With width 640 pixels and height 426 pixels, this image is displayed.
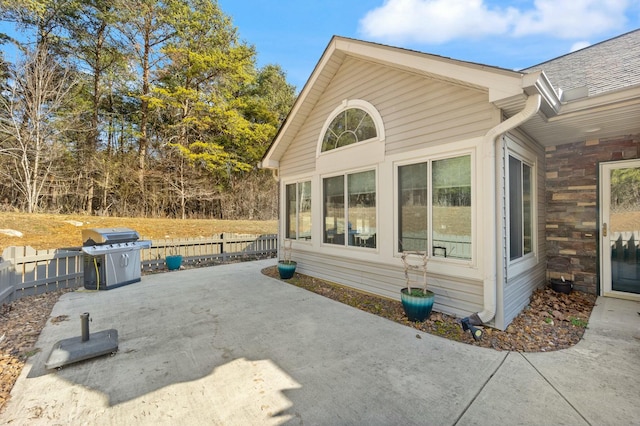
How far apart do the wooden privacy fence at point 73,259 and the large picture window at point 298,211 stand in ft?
8.61

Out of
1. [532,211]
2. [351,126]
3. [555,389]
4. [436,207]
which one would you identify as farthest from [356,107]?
[555,389]

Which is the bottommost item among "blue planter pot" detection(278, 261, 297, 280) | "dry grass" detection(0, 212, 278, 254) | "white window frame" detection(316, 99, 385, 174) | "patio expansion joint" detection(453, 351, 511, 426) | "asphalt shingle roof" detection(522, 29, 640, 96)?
"patio expansion joint" detection(453, 351, 511, 426)

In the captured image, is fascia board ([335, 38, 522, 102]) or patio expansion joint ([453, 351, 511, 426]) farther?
fascia board ([335, 38, 522, 102])

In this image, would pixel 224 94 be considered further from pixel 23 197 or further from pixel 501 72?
pixel 501 72

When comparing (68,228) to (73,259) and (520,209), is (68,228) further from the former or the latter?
(520,209)

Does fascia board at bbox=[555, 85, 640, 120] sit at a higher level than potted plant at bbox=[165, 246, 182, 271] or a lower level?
higher

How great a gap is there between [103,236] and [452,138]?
6.33 metres

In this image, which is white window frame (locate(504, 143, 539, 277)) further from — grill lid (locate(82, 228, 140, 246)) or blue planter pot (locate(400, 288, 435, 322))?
grill lid (locate(82, 228, 140, 246))

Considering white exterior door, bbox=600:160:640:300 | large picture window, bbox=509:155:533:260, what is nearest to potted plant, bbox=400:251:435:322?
large picture window, bbox=509:155:533:260

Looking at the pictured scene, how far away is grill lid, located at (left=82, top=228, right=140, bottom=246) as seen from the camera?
526 cm

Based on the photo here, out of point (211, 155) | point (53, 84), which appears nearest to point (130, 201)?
point (211, 155)

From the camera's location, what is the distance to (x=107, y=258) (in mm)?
5383

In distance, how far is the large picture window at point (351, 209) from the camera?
497 centimetres

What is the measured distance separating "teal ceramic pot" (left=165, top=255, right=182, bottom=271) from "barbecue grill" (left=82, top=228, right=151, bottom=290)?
4.65 ft
